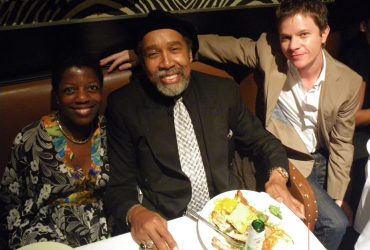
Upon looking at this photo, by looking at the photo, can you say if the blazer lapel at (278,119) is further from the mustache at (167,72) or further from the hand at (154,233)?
the hand at (154,233)

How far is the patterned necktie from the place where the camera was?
1777 millimetres

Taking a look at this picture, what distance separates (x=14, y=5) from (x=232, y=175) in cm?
147

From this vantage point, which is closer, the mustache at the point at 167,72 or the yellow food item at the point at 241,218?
the yellow food item at the point at 241,218

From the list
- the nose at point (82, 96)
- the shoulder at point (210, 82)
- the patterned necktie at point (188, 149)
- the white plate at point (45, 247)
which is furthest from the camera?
the shoulder at point (210, 82)

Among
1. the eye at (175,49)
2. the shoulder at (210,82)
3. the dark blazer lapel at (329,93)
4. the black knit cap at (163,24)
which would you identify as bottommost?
the dark blazer lapel at (329,93)

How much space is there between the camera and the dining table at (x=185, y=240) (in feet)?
4.16

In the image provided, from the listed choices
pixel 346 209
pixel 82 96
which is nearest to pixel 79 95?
pixel 82 96

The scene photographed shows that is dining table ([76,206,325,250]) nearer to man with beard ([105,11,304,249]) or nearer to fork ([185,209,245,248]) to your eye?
fork ([185,209,245,248])

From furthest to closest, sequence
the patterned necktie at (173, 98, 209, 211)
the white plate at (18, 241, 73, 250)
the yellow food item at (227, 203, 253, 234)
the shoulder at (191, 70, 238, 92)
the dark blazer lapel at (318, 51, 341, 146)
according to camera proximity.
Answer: the dark blazer lapel at (318, 51, 341, 146), the shoulder at (191, 70, 238, 92), the patterned necktie at (173, 98, 209, 211), the yellow food item at (227, 203, 253, 234), the white plate at (18, 241, 73, 250)

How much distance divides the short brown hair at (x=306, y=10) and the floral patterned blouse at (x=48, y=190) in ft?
3.88

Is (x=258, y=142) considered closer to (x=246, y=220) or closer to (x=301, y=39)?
(x=301, y=39)

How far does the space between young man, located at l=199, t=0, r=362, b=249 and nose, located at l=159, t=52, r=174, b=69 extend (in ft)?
1.80

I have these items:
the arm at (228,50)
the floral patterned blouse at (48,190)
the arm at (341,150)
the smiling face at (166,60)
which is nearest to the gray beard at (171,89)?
the smiling face at (166,60)

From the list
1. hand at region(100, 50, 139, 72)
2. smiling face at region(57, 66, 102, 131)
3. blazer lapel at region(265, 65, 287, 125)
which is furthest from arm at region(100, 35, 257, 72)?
smiling face at region(57, 66, 102, 131)
